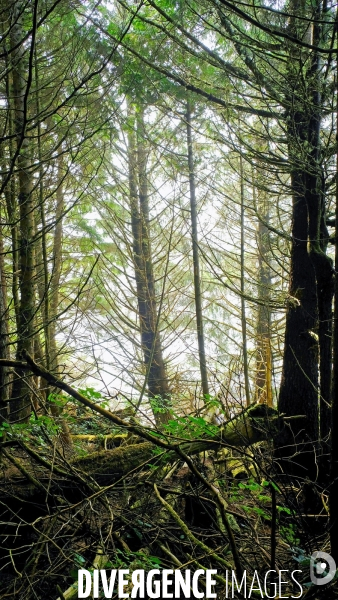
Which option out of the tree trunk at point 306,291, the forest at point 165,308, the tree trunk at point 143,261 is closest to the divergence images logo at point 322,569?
the forest at point 165,308

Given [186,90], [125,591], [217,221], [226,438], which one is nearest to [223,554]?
[125,591]

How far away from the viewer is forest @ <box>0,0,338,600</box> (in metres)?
2.73

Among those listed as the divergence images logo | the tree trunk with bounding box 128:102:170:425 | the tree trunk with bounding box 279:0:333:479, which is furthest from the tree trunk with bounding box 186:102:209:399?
Result: the divergence images logo

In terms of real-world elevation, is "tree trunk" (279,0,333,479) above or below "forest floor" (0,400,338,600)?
above

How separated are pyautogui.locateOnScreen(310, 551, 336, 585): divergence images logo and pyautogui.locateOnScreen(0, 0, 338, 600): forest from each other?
0.02 meters

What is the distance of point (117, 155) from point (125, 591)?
8.79 m

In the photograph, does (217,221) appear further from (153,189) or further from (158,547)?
(158,547)

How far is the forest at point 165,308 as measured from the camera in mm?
2729

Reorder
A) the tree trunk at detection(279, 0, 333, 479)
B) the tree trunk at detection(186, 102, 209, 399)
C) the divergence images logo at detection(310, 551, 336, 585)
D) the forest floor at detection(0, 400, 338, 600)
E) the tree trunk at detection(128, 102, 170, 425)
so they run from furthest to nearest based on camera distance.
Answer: the tree trunk at detection(128, 102, 170, 425), the tree trunk at detection(186, 102, 209, 399), the tree trunk at detection(279, 0, 333, 479), the forest floor at detection(0, 400, 338, 600), the divergence images logo at detection(310, 551, 336, 585)

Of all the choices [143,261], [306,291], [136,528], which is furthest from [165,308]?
[136,528]

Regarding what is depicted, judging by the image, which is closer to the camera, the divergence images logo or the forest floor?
the divergence images logo

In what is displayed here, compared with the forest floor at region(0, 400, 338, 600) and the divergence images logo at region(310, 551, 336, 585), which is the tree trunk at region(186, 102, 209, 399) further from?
the divergence images logo at region(310, 551, 336, 585)

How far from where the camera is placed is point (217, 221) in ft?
31.3

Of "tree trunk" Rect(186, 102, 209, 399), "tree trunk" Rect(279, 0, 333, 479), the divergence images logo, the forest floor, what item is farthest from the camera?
"tree trunk" Rect(186, 102, 209, 399)
